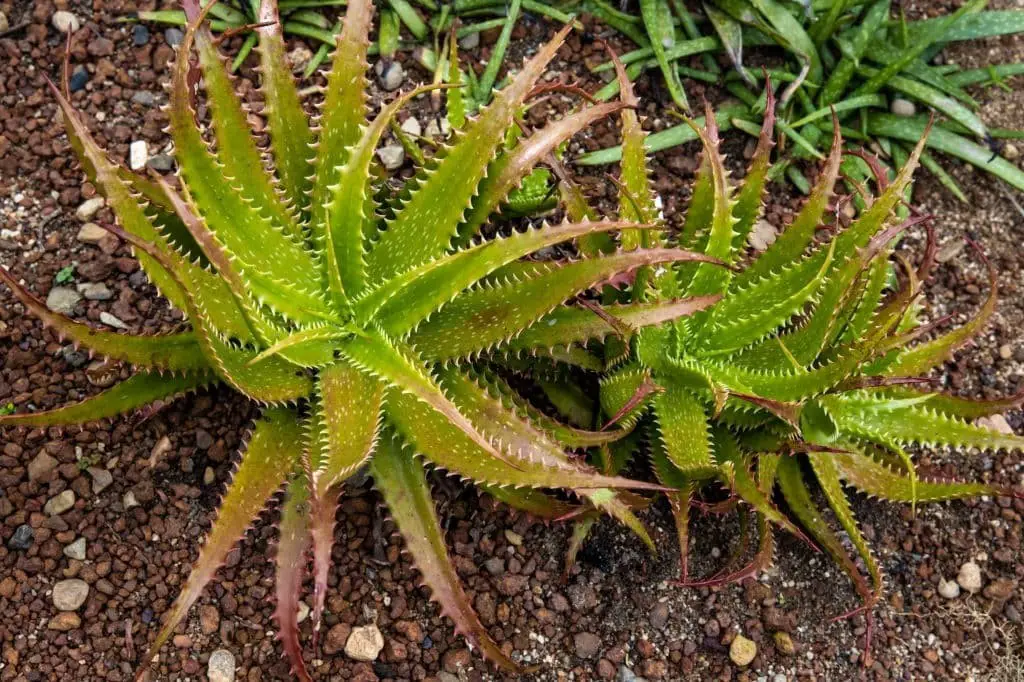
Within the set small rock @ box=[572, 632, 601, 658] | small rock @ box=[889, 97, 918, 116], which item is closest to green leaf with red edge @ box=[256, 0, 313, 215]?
small rock @ box=[572, 632, 601, 658]

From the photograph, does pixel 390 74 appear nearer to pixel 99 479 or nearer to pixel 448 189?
pixel 448 189

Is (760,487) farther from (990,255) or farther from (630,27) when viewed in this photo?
(630,27)

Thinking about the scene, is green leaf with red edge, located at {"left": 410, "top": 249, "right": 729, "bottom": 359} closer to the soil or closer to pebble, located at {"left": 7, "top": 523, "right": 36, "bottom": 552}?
the soil

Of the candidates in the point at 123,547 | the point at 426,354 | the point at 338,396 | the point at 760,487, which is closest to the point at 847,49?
the point at 760,487

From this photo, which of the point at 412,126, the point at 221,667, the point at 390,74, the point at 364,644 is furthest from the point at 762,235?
the point at 221,667

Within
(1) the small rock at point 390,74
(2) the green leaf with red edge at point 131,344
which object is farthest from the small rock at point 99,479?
(1) the small rock at point 390,74
